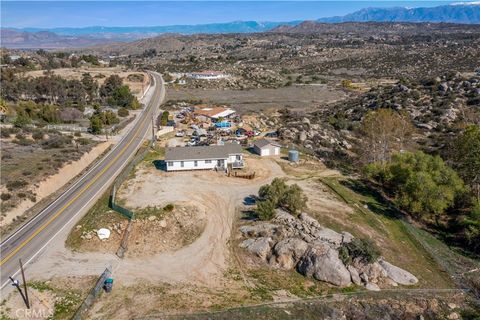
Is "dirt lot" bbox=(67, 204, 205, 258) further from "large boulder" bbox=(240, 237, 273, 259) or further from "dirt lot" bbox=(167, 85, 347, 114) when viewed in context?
"dirt lot" bbox=(167, 85, 347, 114)

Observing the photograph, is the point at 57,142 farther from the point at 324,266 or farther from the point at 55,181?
the point at 324,266

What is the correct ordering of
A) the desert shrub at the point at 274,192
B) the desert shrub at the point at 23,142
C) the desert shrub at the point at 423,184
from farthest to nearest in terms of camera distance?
the desert shrub at the point at 23,142 < the desert shrub at the point at 423,184 < the desert shrub at the point at 274,192

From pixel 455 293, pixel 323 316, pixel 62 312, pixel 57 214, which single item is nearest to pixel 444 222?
pixel 455 293

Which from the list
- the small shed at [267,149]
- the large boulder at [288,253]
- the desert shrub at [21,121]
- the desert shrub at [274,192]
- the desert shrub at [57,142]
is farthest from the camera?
the desert shrub at [21,121]

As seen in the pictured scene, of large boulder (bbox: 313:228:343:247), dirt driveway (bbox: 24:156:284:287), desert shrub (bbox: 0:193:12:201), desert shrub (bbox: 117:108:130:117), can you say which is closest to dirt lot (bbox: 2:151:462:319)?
dirt driveway (bbox: 24:156:284:287)

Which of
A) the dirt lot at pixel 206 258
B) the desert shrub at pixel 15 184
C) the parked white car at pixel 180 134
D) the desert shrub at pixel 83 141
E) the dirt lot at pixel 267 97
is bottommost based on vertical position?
the dirt lot at pixel 206 258

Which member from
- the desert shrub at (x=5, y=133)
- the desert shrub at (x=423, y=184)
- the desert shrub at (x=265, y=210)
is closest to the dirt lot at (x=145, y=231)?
the desert shrub at (x=265, y=210)

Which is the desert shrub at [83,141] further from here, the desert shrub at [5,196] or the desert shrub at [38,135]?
the desert shrub at [5,196]
